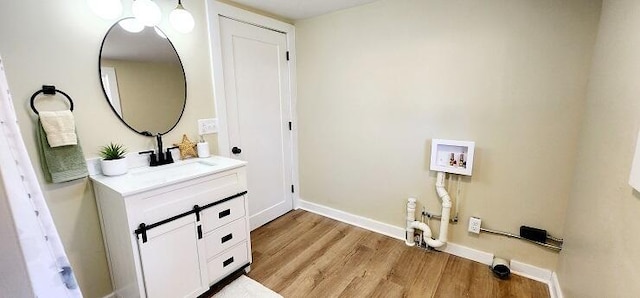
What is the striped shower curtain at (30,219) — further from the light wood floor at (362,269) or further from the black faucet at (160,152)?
the light wood floor at (362,269)

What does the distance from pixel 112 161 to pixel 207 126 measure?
0.74 metres

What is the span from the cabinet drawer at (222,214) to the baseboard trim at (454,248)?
1.30 meters

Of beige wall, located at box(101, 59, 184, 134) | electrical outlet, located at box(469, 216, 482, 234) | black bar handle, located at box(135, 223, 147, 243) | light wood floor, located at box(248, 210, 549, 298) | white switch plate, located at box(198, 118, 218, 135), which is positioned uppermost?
beige wall, located at box(101, 59, 184, 134)

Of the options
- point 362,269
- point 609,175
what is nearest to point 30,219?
point 362,269

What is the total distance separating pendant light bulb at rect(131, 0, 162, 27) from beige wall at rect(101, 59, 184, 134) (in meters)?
0.31

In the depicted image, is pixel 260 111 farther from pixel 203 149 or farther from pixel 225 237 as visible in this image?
pixel 225 237

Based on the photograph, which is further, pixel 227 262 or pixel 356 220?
pixel 356 220

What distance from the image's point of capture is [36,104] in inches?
54.7

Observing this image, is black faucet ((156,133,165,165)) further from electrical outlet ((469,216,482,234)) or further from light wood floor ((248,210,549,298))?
electrical outlet ((469,216,482,234))

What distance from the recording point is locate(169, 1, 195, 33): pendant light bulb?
69.0 inches

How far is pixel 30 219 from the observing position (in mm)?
624

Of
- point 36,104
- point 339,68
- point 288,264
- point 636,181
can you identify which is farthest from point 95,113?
point 636,181

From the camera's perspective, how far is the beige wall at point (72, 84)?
1.33m

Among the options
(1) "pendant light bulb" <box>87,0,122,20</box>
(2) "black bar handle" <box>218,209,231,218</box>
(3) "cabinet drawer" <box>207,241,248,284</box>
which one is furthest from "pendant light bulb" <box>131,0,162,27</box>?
(3) "cabinet drawer" <box>207,241,248,284</box>
